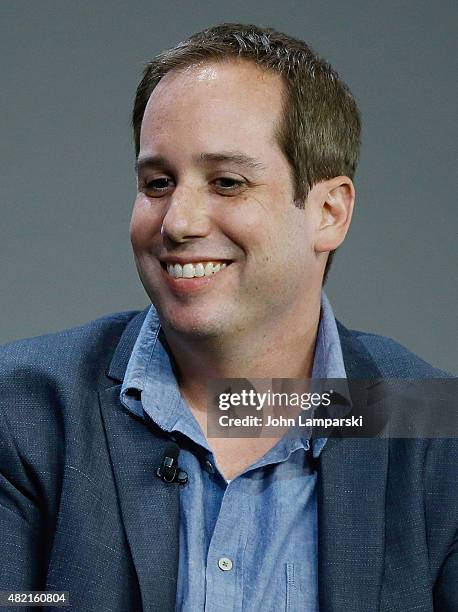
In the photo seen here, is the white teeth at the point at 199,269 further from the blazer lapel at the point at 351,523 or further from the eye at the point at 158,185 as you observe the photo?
the blazer lapel at the point at 351,523

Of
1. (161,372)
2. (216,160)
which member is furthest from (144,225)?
(161,372)

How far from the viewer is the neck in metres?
2.00

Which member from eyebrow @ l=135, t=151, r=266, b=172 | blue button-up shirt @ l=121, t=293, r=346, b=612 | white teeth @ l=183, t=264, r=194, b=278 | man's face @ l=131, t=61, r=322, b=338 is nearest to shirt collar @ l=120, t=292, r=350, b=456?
blue button-up shirt @ l=121, t=293, r=346, b=612

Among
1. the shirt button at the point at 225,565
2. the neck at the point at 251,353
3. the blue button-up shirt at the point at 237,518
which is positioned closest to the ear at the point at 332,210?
the neck at the point at 251,353

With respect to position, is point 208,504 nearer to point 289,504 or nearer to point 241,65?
point 289,504

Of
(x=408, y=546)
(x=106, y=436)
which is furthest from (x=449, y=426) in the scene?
(x=106, y=436)

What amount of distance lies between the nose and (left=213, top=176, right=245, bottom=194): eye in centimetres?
4

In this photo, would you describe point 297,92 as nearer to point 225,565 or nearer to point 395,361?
point 395,361

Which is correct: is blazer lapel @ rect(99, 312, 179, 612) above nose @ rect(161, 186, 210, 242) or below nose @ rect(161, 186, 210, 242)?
below

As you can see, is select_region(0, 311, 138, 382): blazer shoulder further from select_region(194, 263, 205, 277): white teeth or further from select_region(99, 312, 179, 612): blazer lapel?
select_region(194, 263, 205, 277): white teeth

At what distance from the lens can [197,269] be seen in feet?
6.28

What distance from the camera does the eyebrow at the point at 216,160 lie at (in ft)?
6.21

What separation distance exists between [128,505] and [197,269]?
403 mm

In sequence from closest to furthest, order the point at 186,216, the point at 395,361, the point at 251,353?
1. the point at 186,216
2. the point at 251,353
3. the point at 395,361
